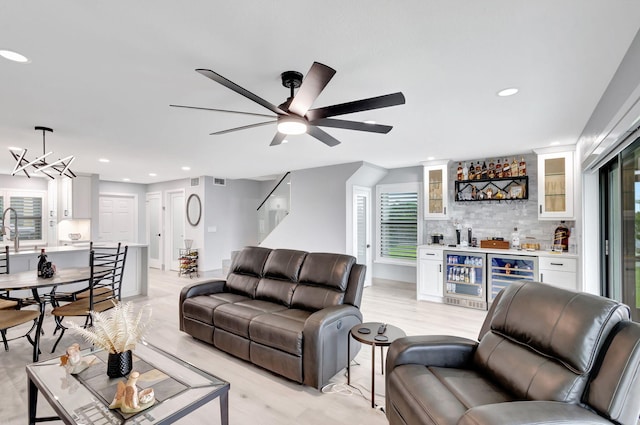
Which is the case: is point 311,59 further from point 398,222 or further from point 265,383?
point 398,222

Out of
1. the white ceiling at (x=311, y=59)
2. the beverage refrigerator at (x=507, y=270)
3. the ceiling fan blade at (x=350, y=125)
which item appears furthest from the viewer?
the beverage refrigerator at (x=507, y=270)

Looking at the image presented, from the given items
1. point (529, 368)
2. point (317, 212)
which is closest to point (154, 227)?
point (317, 212)

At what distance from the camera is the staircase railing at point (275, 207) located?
6.95m

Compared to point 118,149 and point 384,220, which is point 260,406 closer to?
point 118,149

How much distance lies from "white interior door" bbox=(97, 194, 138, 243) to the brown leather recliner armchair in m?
8.56

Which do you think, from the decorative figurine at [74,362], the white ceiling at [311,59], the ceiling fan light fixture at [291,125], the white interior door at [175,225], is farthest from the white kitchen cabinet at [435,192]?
the white interior door at [175,225]

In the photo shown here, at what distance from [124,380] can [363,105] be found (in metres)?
2.24

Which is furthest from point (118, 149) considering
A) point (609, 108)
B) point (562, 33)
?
point (609, 108)

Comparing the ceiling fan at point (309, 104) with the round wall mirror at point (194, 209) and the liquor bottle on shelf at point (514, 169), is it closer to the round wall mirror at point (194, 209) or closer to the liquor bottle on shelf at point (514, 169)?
the liquor bottle on shelf at point (514, 169)

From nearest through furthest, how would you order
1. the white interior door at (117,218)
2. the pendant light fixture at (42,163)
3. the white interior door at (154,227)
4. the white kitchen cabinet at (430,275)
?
1. the pendant light fixture at (42,163)
2. the white kitchen cabinet at (430,275)
3. the white interior door at (117,218)
4. the white interior door at (154,227)

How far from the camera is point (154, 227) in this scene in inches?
346

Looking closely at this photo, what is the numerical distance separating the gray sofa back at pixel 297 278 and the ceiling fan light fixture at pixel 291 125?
4.93ft

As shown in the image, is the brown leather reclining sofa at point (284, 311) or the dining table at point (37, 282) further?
the dining table at point (37, 282)

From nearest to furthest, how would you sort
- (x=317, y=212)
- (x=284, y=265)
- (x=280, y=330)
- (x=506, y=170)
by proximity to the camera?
(x=280, y=330) → (x=284, y=265) → (x=506, y=170) → (x=317, y=212)
